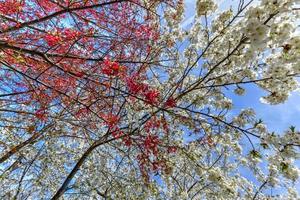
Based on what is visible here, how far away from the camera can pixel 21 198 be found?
10.4 meters

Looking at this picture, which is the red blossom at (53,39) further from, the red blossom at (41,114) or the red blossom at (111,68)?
the red blossom at (41,114)

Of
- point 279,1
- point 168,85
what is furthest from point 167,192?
point 279,1

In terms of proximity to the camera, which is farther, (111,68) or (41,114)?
(41,114)

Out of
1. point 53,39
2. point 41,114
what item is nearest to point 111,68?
point 53,39

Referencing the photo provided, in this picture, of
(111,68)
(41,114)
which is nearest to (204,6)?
(111,68)

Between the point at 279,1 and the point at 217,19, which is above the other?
the point at 217,19

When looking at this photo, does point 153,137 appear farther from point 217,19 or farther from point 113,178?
point 217,19

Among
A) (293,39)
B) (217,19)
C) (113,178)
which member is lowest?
(293,39)

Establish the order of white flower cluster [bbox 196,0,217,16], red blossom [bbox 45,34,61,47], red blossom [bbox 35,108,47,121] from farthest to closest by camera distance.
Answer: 1. red blossom [bbox 35,108,47,121]
2. white flower cluster [bbox 196,0,217,16]
3. red blossom [bbox 45,34,61,47]

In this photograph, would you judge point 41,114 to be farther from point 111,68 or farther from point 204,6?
point 204,6

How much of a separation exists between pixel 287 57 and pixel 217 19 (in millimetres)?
2795

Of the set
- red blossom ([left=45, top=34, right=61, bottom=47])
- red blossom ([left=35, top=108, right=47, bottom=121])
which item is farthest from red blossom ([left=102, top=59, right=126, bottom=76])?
red blossom ([left=35, top=108, right=47, bottom=121])

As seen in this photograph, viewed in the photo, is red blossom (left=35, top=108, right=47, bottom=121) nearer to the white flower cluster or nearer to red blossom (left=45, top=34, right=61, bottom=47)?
red blossom (left=45, top=34, right=61, bottom=47)

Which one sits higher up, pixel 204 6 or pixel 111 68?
pixel 204 6
